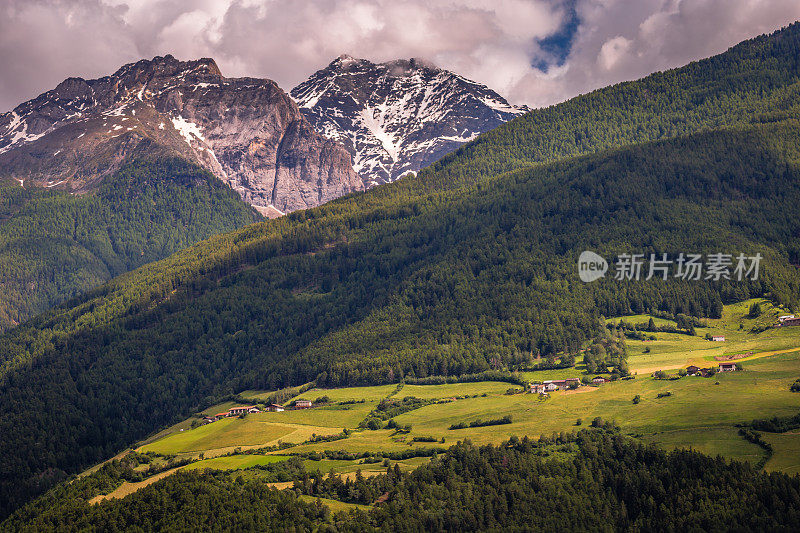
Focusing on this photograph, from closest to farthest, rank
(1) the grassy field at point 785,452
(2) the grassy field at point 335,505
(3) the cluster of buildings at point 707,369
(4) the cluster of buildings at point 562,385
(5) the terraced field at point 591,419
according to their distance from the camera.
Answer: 1. (1) the grassy field at point 785,452
2. (2) the grassy field at point 335,505
3. (5) the terraced field at point 591,419
4. (3) the cluster of buildings at point 707,369
5. (4) the cluster of buildings at point 562,385

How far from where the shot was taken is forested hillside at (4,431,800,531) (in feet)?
390

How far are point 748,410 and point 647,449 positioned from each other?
88.6 feet

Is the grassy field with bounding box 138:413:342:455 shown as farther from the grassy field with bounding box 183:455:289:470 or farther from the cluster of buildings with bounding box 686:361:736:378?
the cluster of buildings with bounding box 686:361:736:378

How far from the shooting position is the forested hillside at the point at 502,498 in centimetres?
11875

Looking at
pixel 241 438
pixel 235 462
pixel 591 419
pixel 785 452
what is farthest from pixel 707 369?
pixel 241 438

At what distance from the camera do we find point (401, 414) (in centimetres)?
19825

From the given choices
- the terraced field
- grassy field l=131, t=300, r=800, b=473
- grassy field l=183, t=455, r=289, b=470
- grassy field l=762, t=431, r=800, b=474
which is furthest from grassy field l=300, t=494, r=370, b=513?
grassy field l=762, t=431, r=800, b=474

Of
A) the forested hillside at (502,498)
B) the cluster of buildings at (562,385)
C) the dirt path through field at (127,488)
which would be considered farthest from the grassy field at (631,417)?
the dirt path through field at (127,488)

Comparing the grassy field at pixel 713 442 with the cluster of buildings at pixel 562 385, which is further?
the cluster of buildings at pixel 562 385

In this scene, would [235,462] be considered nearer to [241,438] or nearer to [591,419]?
[241,438]

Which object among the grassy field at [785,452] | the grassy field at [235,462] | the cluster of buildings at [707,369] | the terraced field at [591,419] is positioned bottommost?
the grassy field at [785,452]

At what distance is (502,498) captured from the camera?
132 m

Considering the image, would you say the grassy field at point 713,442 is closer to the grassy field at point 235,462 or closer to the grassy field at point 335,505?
the grassy field at point 335,505

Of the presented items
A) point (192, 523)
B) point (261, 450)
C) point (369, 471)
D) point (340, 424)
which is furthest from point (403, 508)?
point (340, 424)
